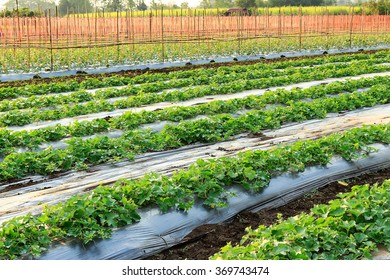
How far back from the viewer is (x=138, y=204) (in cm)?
629

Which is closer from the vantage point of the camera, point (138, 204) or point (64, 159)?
point (138, 204)

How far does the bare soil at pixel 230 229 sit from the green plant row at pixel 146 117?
372 cm

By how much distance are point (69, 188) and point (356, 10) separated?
5170 centimetres

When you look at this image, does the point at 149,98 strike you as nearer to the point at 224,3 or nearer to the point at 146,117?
the point at 146,117

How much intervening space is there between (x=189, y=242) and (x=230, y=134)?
3.92m

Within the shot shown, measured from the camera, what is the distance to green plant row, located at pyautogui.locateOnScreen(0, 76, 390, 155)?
915 centimetres

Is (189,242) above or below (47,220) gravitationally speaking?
below

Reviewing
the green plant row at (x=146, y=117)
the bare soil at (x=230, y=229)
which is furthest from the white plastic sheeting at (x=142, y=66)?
the bare soil at (x=230, y=229)

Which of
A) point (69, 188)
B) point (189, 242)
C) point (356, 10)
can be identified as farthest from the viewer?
point (356, 10)

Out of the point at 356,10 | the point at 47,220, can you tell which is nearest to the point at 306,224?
the point at 47,220

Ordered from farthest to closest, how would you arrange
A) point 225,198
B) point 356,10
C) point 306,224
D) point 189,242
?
point 356,10, point 225,198, point 189,242, point 306,224

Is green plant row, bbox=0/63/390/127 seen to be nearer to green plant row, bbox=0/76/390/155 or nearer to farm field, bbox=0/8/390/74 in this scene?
green plant row, bbox=0/76/390/155

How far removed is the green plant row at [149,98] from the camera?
1079 cm
